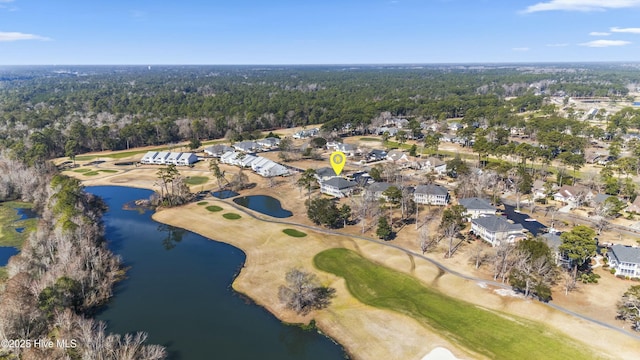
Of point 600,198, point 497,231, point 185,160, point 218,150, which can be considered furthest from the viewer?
point 218,150

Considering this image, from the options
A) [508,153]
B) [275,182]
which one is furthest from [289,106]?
[508,153]

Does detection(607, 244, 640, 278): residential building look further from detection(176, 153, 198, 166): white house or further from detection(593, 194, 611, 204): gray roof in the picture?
detection(176, 153, 198, 166): white house

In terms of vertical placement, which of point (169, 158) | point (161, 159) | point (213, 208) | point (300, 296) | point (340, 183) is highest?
point (169, 158)

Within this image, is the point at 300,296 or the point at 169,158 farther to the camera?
the point at 169,158

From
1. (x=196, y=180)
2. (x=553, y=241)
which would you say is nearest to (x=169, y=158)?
(x=196, y=180)

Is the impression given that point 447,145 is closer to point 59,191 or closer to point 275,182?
point 275,182

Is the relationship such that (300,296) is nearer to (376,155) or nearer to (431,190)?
(431,190)
